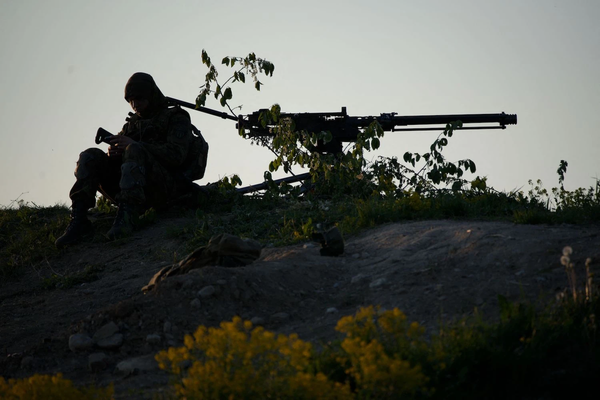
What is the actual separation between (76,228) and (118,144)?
1.03 meters

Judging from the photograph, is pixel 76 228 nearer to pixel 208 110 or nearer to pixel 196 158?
pixel 196 158

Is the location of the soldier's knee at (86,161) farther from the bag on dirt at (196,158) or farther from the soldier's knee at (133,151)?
the bag on dirt at (196,158)

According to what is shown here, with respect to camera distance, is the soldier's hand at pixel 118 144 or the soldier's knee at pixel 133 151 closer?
the soldier's knee at pixel 133 151

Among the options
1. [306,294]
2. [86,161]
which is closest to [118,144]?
[86,161]

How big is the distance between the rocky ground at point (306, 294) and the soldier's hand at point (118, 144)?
2390 millimetres

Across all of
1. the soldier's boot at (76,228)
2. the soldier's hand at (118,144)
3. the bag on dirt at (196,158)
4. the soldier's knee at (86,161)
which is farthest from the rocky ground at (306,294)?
the bag on dirt at (196,158)

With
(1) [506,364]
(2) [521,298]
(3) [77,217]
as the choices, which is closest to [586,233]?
(2) [521,298]

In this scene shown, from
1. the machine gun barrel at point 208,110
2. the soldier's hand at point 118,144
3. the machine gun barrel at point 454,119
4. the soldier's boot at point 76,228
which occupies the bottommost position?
the soldier's boot at point 76,228

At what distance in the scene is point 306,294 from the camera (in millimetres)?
Result: 4520

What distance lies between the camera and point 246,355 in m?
2.71

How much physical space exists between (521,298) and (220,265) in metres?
2.18

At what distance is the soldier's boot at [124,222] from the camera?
23.9 feet

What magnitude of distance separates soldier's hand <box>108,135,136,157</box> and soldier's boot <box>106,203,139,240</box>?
634 mm

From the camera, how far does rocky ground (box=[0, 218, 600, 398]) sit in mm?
3822
